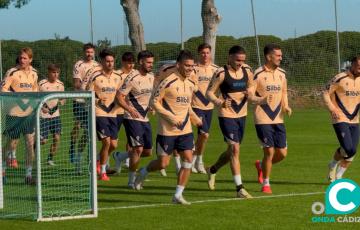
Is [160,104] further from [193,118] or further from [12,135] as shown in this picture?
[12,135]

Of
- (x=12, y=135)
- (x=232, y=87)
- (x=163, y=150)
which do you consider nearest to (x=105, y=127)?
(x=232, y=87)

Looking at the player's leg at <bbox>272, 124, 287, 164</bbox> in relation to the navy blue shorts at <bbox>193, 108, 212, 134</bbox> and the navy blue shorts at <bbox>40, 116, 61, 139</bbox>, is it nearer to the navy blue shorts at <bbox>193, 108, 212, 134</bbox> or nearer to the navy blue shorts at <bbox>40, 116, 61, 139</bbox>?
the navy blue shorts at <bbox>193, 108, 212, 134</bbox>

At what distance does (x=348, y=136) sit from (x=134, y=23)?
67.0 feet

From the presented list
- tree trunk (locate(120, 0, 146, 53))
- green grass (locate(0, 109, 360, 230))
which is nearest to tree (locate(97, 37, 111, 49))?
tree trunk (locate(120, 0, 146, 53))

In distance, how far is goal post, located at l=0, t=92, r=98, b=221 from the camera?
1249 centimetres

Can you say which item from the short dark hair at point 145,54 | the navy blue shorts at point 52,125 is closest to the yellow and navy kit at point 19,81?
the navy blue shorts at point 52,125

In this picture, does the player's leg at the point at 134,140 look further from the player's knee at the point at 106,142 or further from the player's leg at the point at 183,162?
the player's leg at the point at 183,162

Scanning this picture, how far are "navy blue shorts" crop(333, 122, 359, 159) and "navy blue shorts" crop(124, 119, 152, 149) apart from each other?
3296 mm

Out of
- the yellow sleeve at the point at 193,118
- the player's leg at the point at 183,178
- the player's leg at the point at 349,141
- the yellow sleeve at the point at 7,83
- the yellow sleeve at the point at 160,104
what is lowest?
the player's leg at the point at 183,178

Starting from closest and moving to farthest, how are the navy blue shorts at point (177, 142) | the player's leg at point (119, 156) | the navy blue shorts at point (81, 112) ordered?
the navy blue shorts at point (177, 142)
the navy blue shorts at point (81, 112)
the player's leg at point (119, 156)

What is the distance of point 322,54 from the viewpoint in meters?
37.4

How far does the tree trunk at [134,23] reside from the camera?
114ft

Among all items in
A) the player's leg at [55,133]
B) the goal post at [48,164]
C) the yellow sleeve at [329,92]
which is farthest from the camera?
the player's leg at [55,133]

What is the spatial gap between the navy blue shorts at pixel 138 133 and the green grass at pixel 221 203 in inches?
28.5
